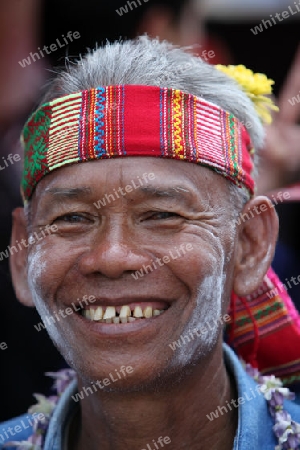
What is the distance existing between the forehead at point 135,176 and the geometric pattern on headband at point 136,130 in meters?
0.03

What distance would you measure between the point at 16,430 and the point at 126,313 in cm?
105

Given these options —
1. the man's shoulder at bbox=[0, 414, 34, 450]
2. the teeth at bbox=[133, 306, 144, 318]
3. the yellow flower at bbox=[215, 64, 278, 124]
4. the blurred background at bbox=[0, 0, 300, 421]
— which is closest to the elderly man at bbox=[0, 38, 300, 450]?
the teeth at bbox=[133, 306, 144, 318]

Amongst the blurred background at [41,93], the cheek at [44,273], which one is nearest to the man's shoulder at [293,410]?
the blurred background at [41,93]

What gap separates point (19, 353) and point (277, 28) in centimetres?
308

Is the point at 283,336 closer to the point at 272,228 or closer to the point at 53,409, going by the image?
the point at 272,228

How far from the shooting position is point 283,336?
3.22 metres

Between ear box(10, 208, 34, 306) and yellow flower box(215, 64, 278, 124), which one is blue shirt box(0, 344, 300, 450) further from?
yellow flower box(215, 64, 278, 124)

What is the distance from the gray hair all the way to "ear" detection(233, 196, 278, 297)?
82mm

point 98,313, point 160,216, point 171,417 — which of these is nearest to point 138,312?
point 98,313

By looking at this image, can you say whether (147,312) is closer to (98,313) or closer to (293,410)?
(98,313)

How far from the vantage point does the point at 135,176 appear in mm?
2639

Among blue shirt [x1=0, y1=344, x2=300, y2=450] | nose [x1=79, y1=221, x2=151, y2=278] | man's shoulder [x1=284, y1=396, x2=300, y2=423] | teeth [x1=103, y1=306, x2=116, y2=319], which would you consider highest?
nose [x1=79, y1=221, x2=151, y2=278]

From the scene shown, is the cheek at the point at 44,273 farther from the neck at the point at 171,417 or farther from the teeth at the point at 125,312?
the neck at the point at 171,417

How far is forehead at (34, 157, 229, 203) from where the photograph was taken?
2631 mm
